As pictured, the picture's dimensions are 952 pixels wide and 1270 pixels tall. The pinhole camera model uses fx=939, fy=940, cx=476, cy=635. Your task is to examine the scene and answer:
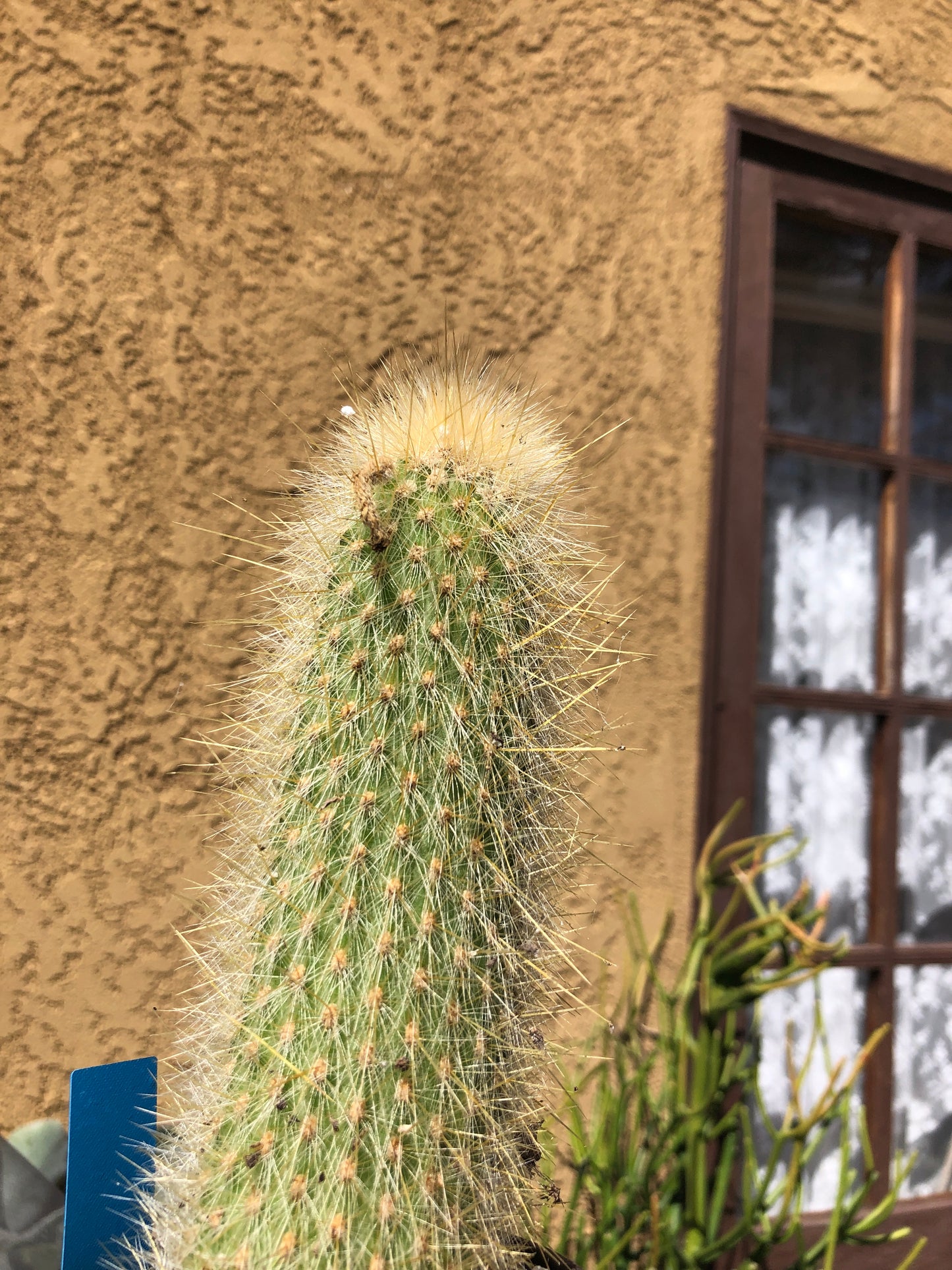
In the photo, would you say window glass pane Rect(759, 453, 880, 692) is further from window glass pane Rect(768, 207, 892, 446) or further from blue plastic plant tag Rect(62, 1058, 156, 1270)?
blue plastic plant tag Rect(62, 1058, 156, 1270)

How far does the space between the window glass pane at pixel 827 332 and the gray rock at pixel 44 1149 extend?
1603mm

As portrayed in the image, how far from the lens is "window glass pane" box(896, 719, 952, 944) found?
183 cm

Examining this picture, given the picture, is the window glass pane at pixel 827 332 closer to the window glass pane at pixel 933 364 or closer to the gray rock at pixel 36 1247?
the window glass pane at pixel 933 364

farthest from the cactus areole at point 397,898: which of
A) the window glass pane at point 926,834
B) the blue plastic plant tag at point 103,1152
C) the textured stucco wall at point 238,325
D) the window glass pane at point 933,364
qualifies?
the window glass pane at point 933,364

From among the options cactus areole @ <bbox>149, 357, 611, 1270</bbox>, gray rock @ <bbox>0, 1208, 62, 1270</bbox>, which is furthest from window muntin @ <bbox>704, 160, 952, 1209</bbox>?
gray rock @ <bbox>0, 1208, 62, 1270</bbox>

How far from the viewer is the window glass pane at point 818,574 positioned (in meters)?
1.75

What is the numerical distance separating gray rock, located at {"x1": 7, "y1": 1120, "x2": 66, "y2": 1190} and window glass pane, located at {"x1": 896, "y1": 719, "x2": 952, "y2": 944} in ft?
5.30

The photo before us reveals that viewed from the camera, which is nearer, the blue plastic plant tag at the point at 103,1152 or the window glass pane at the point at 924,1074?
the blue plastic plant tag at the point at 103,1152

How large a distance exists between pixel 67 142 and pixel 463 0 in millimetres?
590

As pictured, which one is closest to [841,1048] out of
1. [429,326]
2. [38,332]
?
[429,326]

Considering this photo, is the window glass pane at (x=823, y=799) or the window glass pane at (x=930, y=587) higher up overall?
the window glass pane at (x=930, y=587)

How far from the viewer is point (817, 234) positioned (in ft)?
5.72

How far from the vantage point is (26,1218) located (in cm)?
58

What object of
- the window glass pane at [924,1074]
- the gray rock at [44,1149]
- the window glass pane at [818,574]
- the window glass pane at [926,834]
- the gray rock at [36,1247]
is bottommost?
the window glass pane at [924,1074]
